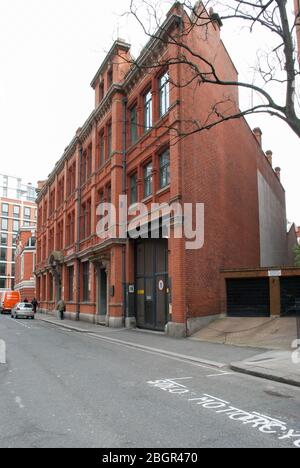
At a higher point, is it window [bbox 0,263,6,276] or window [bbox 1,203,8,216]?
window [bbox 1,203,8,216]

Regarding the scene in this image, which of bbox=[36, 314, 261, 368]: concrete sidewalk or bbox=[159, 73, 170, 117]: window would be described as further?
bbox=[159, 73, 170, 117]: window

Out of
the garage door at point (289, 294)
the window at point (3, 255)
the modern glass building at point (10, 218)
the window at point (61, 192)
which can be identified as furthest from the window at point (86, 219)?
the window at point (3, 255)

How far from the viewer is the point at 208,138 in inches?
798

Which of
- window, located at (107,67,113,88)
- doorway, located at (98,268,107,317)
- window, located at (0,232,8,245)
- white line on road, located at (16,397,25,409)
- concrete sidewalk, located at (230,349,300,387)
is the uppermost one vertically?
window, located at (107,67,113,88)

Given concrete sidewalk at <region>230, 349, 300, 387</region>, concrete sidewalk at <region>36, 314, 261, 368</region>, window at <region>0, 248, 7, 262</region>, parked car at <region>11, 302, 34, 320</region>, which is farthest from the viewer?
window at <region>0, 248, 7, 262</region>

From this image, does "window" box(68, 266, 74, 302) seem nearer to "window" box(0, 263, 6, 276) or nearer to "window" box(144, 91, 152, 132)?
"window" box(144, 91, 152, 132)

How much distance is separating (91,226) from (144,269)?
7814 mm

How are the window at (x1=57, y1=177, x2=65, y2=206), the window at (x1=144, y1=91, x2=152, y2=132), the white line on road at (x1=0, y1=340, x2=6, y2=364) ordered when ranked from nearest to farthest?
the white line on road at (x1=0, y1=340, x2=6, y2=364)
the window at (x1=144, y1=91, x2=152, y2=132)
the window at (x1=57, y1=177, x2=65, y2=206)

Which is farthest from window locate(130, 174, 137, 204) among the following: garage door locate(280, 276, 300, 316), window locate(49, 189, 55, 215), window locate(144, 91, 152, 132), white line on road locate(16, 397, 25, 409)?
window locate(49, 189, 55, 215)

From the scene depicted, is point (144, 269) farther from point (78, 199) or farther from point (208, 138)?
point (78, 199)

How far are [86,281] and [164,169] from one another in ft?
41.6

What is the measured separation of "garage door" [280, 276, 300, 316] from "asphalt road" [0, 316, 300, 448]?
743cm

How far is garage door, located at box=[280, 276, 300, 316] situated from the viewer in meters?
17.0
